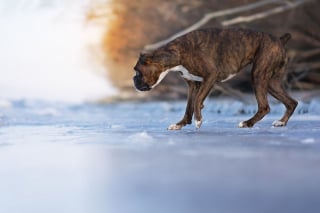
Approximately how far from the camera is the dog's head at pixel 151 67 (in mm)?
2670

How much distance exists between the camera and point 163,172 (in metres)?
1.46

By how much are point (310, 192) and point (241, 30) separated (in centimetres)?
173

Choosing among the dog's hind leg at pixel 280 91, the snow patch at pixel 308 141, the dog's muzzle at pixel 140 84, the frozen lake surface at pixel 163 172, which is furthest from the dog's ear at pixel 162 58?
the snow patch at pixel 308 141

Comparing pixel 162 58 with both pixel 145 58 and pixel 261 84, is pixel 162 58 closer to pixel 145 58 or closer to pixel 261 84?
pixel 145 58

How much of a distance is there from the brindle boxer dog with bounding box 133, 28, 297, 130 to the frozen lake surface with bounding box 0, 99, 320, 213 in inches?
13.3

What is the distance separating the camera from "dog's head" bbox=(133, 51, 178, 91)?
2.67m

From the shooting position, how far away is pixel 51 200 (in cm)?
124

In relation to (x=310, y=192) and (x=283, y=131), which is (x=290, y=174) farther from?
(x=283, y=131)

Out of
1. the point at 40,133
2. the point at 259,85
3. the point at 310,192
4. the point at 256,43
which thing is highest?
the point at 256,43

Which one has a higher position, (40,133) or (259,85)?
(259,85)

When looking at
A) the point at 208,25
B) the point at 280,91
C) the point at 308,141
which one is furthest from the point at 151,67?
the point at 208,25

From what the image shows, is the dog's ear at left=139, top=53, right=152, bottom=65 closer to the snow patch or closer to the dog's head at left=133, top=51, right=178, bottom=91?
the dog's head at left=133, top=51, right=178, bottom=91

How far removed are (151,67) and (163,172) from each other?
1.27 meters

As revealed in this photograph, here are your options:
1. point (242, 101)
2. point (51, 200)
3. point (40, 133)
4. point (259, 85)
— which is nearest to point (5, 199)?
point (51, 200)
